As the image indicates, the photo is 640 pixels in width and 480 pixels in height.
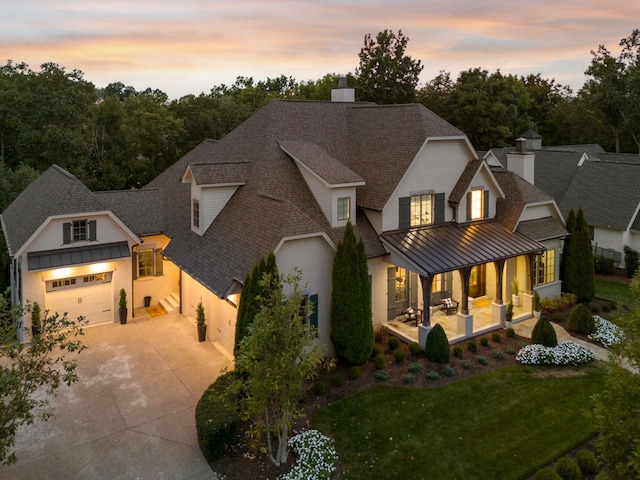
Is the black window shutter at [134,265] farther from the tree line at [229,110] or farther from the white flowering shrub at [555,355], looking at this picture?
the white flowering shrub at [555,355]

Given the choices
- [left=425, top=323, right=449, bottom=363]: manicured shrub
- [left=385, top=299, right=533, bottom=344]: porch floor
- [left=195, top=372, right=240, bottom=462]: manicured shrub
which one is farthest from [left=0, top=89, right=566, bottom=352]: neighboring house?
[left=195, top=372, right=240, bottom=462]: manicured shrub

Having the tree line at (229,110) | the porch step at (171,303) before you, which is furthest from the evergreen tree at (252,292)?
the tree line at (229,110)

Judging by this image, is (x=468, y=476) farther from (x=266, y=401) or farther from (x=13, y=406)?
(x=13, y=406)

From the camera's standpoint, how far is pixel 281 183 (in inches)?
807

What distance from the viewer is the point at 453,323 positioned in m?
20.5

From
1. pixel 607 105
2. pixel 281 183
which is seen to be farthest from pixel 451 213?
pixel 607 105

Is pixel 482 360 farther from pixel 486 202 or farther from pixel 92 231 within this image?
pixel 92 231

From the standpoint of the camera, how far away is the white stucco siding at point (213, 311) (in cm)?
1830

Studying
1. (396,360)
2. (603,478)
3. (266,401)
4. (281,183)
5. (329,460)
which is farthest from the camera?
(281,183)

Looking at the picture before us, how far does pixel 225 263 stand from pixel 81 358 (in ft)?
22.2

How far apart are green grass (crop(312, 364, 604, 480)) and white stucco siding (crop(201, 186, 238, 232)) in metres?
10.4

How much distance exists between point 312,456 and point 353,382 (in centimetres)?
410

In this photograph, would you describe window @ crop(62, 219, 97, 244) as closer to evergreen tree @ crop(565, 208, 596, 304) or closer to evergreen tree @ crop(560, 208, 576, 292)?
evergreen tree @ crop(560, 208, 576, 292)

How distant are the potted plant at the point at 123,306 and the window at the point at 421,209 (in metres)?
13.8
